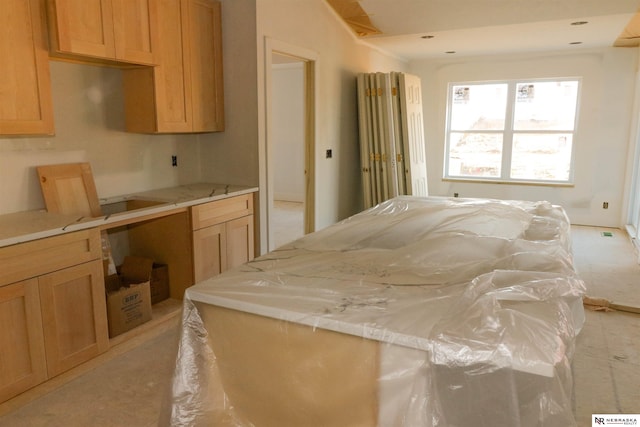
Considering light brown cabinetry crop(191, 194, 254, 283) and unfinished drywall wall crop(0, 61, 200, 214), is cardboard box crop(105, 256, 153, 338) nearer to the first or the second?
light brown cabinetry crop(191, 194, 254, 283)

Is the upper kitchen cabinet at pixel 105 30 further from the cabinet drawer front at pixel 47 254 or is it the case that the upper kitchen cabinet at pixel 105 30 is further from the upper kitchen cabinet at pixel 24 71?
the cabinet drawer front at pixel 47 254

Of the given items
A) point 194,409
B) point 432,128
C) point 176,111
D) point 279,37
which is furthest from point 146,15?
point 432,128

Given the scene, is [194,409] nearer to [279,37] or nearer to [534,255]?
[534,255]

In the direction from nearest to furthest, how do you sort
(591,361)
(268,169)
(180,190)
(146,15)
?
1. (591,361)
2. (146,15)
3. (180,190)
4. (268,169)

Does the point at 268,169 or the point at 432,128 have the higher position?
the point at 432,128

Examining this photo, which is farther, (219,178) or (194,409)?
(219,178)

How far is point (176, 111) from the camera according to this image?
11.6 feet

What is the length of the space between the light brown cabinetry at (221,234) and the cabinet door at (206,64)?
0.70 meters

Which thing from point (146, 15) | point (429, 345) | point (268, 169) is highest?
point (146, 15)

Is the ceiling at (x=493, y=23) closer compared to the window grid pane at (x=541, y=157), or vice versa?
the ceiling at (x=493, y=23)

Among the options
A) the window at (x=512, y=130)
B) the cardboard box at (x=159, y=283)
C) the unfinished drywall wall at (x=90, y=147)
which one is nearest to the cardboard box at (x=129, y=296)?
the cardboard box at (x=159, y=283)

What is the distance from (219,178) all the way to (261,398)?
2.85 m

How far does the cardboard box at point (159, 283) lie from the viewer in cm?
348

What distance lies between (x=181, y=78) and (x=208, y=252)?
4.45ft
